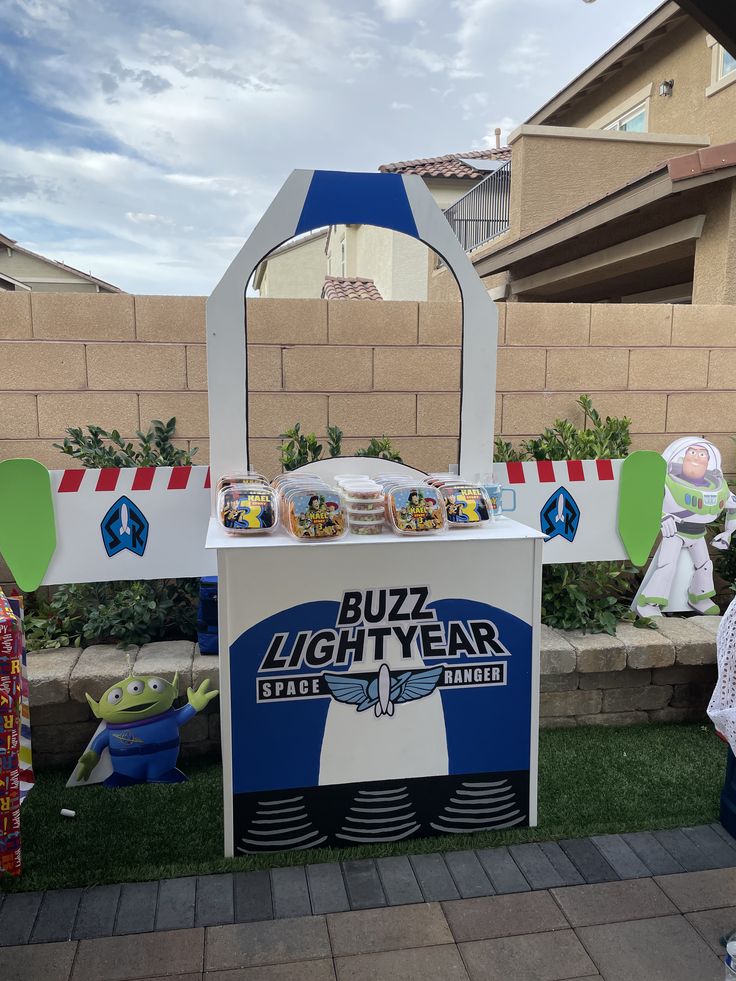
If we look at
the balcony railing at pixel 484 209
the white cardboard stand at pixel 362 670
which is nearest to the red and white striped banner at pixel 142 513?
the white cardboard stand at pixel 362 670

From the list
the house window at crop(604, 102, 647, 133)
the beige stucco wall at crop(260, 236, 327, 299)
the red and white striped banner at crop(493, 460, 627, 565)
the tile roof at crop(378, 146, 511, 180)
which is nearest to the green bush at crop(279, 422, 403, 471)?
the red and white striped banner at crop(493, 460, 627, 565)

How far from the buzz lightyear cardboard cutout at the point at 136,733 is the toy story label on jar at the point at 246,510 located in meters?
0.91

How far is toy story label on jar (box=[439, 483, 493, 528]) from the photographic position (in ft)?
8.25

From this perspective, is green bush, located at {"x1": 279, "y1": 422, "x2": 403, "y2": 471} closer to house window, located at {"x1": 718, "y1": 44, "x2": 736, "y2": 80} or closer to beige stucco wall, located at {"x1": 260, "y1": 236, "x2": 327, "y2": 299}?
house window, located at {"x1": 718, "y1": 44, "x2": 736, "y2": 80}

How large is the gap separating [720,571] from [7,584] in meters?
4.13

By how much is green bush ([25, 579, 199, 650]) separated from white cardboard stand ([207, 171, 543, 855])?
104cm

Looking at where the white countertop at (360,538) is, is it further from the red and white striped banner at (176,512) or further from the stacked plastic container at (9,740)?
the stacked plastic container at (9,740)

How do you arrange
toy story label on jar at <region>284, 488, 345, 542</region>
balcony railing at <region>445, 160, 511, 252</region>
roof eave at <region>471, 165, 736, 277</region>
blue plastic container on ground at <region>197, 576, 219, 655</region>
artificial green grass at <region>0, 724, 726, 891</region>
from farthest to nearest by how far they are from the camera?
balcony railing at <region>445, 160, 511, 252</region>
roof eave at <region>471, 165, 736, 277</region>
blue plastic container on ground at <region>197, 576, 219, 655</region>
artificial green grass at <region>0, 724, 726, 891</region>
toy story label on jar at <region>284, 488, 345, 542</region>

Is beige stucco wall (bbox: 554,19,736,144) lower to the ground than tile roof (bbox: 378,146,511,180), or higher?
lower

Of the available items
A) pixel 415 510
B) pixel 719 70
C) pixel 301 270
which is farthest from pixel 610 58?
pixel 301 270

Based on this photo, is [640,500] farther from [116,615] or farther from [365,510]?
[116,615]

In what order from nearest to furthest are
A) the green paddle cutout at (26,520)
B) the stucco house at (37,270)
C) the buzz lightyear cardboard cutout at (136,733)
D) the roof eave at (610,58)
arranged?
the green paddle cutout at (26,520) → the buzz lightyear cardboard cutout at (136,733) → the roof eave at (610,58) → the stucco house at (37,270)

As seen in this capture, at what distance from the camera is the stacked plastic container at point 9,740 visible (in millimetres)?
2266

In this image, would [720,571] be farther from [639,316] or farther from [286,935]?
[286,935]
